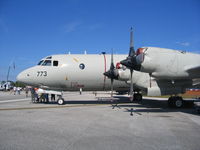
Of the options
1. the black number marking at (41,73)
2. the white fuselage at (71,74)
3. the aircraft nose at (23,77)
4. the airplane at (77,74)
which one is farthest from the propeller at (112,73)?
the aircraft nose at (23,77)

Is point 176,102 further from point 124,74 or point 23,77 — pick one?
point 23,77

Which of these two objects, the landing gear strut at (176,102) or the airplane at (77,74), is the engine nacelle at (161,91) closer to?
the landing gear strut at (176,102)

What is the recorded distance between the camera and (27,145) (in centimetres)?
511

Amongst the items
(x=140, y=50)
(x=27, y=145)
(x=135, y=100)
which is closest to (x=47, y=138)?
(x=27, y=145)

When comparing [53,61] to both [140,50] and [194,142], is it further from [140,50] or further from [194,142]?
[194,142]

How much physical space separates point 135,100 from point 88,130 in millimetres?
13396

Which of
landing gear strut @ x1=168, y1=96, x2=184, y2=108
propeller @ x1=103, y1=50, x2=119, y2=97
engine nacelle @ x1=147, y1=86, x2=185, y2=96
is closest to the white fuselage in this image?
propeller @ x1=103, y1=50, x2=119, y2=97

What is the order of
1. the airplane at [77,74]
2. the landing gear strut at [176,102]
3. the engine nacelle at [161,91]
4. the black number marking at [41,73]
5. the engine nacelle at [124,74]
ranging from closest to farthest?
the engine nacelle at [161,91] < the landing gear strut at [176,102] < the engine nacelle at [124,74] < the airplane at [77,74] < the black number marking at [41,73]

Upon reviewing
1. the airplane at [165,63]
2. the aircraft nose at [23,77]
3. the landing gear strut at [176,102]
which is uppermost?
the airplane at [165,63]

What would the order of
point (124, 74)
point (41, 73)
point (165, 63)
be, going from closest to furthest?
point (165, 63), point (124, 74), point (41, 73)

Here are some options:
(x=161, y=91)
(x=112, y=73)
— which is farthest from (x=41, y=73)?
(x=161, y=91)

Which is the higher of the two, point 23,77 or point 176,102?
point 23,77

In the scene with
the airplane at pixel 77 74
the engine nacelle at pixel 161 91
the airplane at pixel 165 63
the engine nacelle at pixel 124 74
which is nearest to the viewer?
the airplane at pixel 165 63

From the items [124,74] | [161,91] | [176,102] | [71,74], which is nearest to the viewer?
[161,91]
